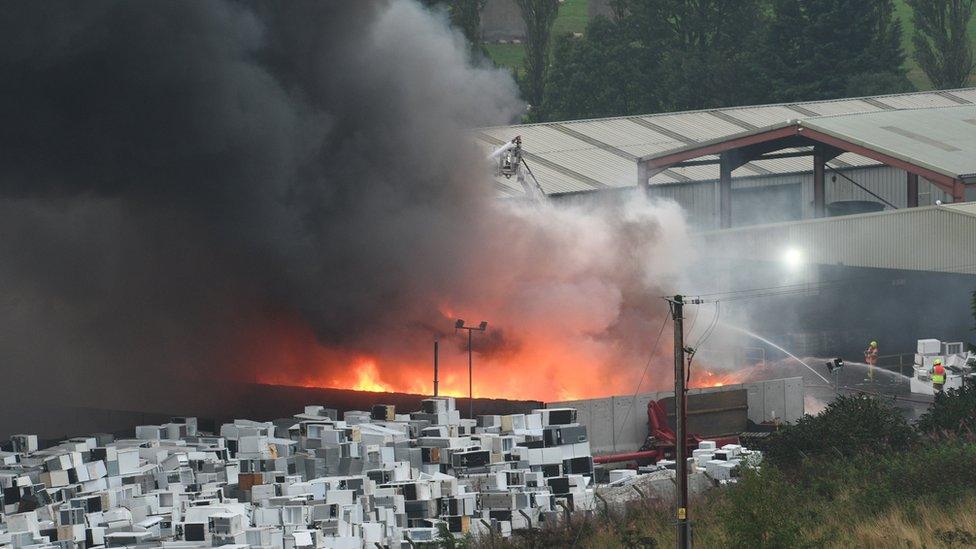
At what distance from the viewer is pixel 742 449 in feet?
139

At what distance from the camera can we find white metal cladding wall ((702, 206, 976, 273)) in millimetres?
57875

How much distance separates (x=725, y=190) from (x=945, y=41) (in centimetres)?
5185

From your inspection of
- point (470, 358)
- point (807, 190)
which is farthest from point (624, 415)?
point (807, 190)

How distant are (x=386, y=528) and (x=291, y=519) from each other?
2125 mm

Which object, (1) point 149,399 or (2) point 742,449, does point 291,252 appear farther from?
(2) point 742,449

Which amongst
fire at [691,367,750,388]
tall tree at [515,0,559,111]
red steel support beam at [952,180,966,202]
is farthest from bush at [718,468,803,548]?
tall tree at [515,0,559,111]

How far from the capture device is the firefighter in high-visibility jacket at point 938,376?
51219 mm

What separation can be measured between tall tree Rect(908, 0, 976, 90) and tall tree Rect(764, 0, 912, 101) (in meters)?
4.13

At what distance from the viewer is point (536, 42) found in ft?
373

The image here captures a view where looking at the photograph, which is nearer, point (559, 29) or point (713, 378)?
point (713, 378)

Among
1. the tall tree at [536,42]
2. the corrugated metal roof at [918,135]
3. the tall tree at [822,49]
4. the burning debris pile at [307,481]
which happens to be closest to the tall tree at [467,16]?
the tall tree at [536,42]

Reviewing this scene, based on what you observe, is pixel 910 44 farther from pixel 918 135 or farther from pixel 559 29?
pixel 918 135

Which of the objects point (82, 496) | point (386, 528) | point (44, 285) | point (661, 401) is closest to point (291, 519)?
point (386, 528)

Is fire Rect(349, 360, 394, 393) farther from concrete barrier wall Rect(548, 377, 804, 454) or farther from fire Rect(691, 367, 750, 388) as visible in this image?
fire Rect(691, 367, 750, 388)
